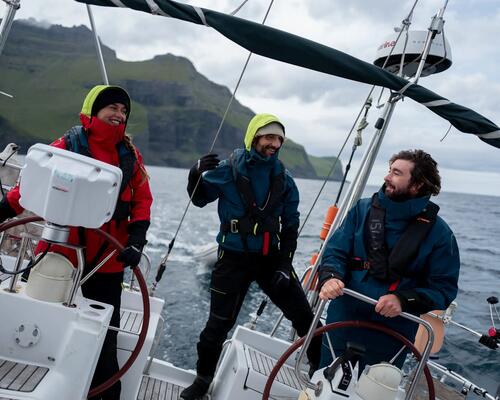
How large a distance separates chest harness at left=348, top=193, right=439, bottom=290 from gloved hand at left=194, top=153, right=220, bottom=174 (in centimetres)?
90

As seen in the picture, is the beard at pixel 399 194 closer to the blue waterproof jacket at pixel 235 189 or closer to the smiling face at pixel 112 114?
the blue waterproof jacket at pixel 235 189

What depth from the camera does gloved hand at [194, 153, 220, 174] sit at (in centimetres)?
234

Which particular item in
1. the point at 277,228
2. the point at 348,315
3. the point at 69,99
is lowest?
the point at 348,315

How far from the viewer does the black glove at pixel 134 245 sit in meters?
1.74

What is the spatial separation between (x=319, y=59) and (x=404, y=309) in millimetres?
1190

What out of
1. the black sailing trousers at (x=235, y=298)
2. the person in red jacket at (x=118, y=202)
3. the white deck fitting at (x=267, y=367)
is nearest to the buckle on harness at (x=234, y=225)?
the black sailing trousers at (x=235, y=298)

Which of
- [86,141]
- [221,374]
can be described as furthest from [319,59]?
[221,374]

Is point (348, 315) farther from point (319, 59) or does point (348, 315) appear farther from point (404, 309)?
point (319, 59)

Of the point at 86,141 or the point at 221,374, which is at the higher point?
the point at 86,141

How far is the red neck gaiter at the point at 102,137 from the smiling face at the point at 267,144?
74 cm

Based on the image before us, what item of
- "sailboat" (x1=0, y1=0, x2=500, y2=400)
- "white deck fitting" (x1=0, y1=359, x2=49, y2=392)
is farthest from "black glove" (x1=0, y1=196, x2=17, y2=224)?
"white deck fitting" (x1=0, y1=359, x2=49, y2=392)

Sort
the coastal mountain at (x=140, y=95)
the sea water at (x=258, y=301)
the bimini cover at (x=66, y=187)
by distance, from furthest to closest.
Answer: the coastal mountain at (x=140, y=95) < the sea water at (x=258, y=301) < the bimini cover at (x=66, y=187)

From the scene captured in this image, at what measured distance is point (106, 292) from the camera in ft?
6.79

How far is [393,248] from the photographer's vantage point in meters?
1.97
